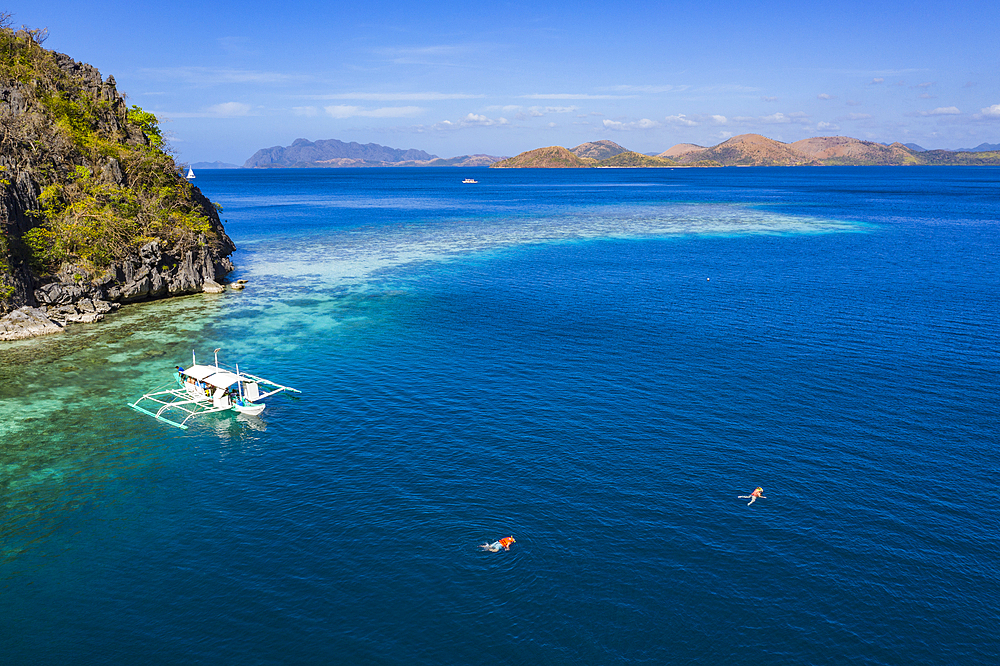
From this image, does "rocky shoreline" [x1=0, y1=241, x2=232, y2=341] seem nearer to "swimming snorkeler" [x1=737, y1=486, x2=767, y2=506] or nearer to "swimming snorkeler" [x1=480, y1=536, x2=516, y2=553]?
"swimming snorkeler" [x1=480, y1=536, x2=516, y2=553]

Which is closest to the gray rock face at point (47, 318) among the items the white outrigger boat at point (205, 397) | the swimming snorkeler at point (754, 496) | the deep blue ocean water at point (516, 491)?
the deep blue ocean water at point (516, 491)

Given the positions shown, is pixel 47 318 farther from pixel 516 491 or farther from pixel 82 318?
pixel 516 491

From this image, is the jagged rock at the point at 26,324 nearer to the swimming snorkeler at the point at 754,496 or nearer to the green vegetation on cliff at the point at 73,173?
the green vegetation on cliff at the point at 73,173

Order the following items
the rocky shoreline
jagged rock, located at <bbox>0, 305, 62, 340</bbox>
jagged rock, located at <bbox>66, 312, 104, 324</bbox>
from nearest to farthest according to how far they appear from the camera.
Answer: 1. jagged rock, located at <bbox>0, 305, 62, 340</bbox>
2. the rocky shoreline
3. jagged rock, located at <bbox>66, 312, 104, 324</bbox>

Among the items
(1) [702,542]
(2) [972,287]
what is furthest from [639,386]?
(2) [972,287]

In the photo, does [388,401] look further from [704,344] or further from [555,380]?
[704,344]

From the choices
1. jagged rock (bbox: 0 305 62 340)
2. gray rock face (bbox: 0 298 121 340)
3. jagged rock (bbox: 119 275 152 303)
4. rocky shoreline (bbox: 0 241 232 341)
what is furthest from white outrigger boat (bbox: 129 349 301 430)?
jagged rock (bbox: 119 275 152 303)
